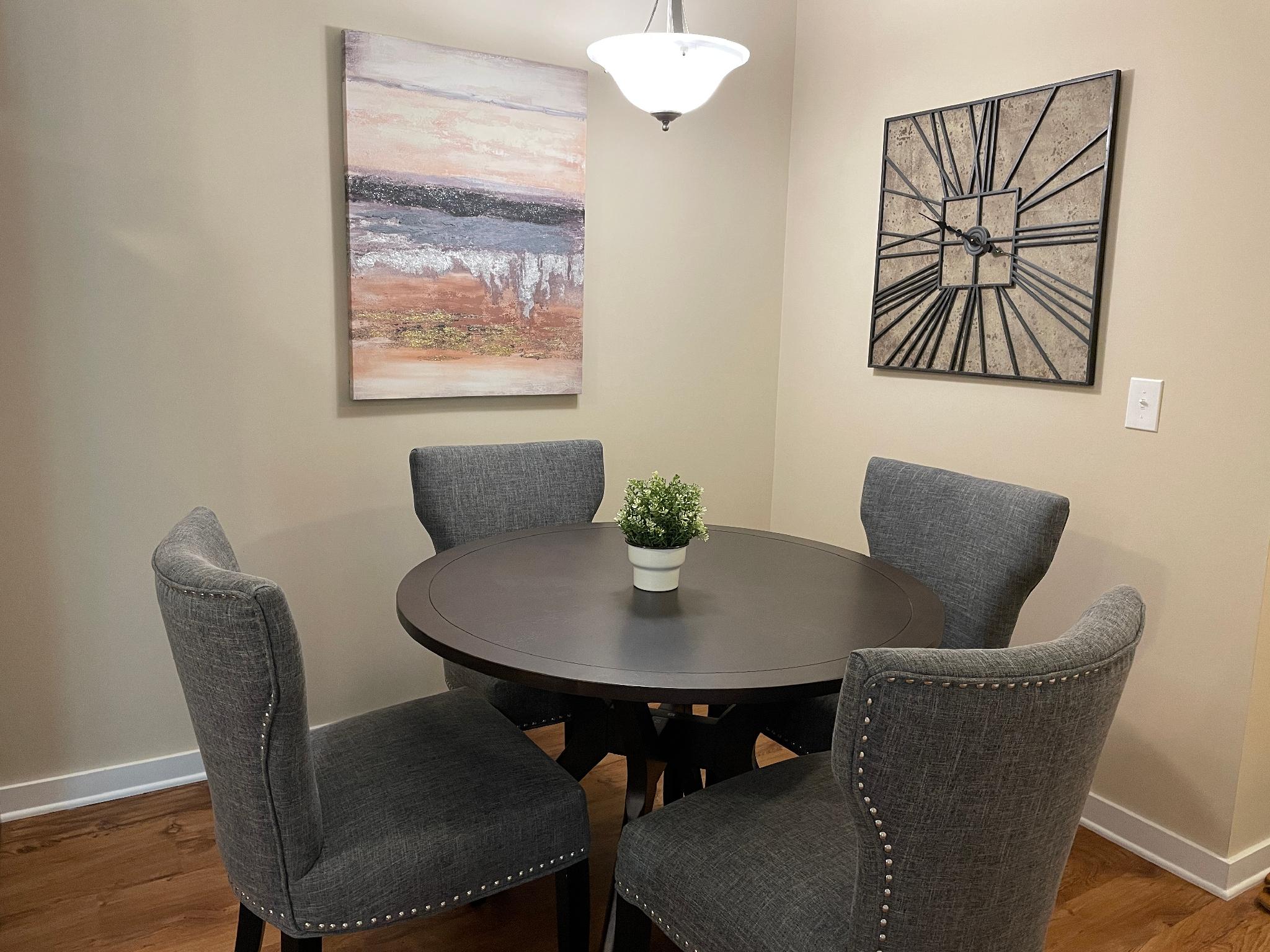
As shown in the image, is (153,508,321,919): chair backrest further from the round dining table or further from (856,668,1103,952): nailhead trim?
(856,668,1103,952): nailhead trim

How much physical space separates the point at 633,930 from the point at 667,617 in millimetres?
521

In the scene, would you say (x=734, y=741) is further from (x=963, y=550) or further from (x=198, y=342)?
(x=198, y=342)

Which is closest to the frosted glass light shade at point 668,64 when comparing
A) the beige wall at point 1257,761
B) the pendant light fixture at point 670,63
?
the pendant light fixture at point 670,63

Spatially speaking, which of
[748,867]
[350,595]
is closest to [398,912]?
[748,867]

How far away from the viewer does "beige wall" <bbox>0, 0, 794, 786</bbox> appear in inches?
88.7

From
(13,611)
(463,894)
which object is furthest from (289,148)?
(463,894)

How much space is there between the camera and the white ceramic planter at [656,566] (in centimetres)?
184

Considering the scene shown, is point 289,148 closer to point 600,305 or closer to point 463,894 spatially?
point 600,305

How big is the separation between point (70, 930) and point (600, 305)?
2.09 metres

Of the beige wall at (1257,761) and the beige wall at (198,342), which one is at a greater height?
the beige wall at (198,342)

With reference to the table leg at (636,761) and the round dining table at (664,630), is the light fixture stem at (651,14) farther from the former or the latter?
the table leg at (636,761)

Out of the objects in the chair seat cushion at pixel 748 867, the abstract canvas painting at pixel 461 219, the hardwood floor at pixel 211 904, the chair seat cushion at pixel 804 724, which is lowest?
the hardwood floor at pixel 211 904

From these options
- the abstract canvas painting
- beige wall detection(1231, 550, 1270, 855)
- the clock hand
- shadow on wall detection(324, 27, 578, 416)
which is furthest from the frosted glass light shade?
beige wall detection(1231, 550, 1270, 855)

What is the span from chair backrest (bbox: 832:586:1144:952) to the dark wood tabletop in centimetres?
34
